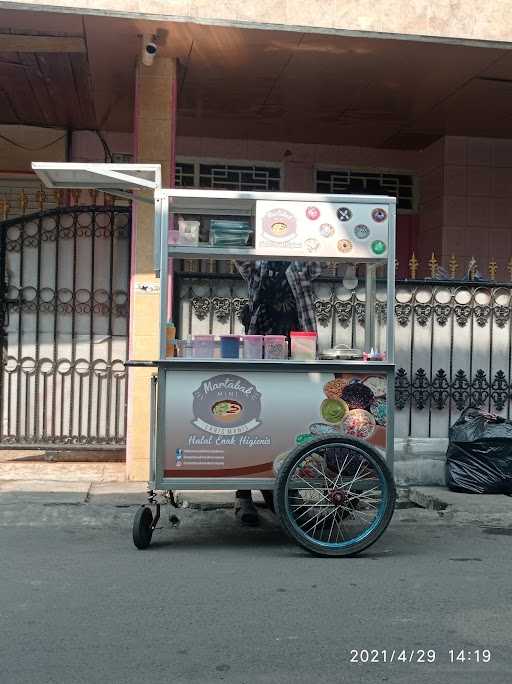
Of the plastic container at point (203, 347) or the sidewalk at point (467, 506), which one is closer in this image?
the plastic container at point (203, 347)

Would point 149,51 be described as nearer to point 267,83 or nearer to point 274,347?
point 267,83

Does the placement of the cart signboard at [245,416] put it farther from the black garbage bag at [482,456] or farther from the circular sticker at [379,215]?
the black garbage bag at [482,456]

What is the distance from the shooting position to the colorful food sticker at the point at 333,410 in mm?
5449

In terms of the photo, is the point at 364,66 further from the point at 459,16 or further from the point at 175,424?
the point at 175,424

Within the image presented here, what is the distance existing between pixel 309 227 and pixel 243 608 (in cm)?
242

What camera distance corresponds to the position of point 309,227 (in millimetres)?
5441

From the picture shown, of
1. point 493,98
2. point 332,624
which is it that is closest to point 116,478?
point 332,624

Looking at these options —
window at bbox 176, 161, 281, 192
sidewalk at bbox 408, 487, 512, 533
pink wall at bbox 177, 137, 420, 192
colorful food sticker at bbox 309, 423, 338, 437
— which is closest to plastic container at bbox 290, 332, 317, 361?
colorful food sticker at bbox 309, 423, 338, 437

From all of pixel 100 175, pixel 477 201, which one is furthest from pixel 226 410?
pixel 477 201

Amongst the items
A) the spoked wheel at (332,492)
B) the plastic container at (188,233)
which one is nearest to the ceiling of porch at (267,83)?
the plastic container at (188,233)

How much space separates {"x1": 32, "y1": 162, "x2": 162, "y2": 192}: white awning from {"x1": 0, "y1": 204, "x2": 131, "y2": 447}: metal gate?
2.68m

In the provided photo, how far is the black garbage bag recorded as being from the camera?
7625 mm

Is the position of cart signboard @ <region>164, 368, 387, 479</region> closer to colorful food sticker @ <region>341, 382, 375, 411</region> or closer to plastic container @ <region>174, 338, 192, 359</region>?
colorful food sticker @ <region>341, 382, 375, 411</region>

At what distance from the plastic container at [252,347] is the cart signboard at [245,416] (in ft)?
0.62
